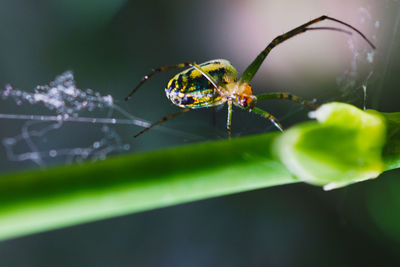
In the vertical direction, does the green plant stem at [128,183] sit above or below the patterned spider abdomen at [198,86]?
below

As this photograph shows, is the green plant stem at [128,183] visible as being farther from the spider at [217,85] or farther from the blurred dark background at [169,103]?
the blurred dark background at [169,103]

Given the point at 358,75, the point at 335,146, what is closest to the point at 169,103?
the point at 358,75

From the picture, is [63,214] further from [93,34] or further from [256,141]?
[93,34]

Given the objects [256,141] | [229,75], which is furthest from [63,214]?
[229,75]

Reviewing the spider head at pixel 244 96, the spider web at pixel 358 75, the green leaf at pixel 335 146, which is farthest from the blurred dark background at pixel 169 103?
the green leaf at pixel 335 146

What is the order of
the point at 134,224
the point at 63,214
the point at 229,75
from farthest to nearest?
the point at 134,224 < the point at 229,75 < the point at 63,214

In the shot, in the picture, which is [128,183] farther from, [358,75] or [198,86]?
[358,75]
